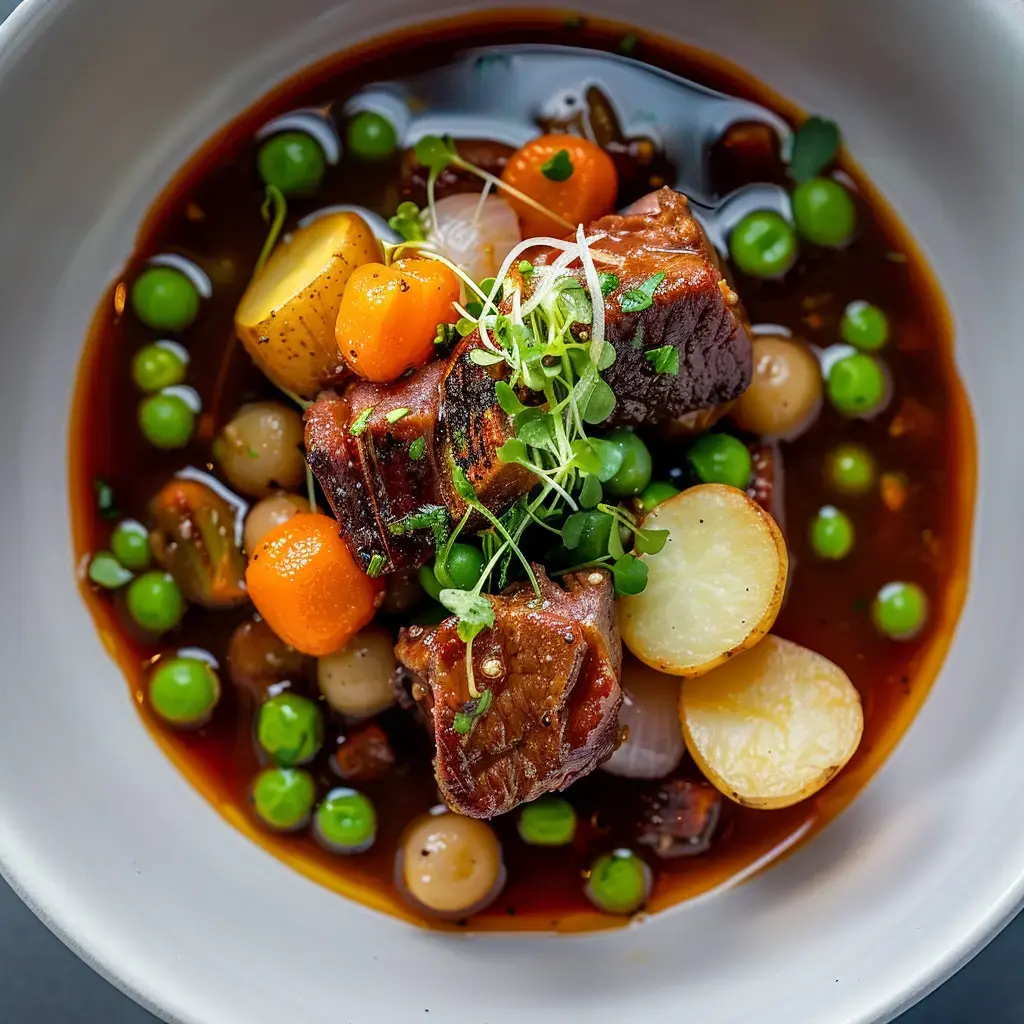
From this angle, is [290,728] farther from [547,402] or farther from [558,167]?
[558,167]

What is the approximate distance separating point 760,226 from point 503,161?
82 centimetres

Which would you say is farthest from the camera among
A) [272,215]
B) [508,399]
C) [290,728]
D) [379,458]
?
[272,215]

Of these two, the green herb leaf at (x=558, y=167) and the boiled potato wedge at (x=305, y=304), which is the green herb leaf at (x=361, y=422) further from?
the green herb leaf at (x=558, y=167)

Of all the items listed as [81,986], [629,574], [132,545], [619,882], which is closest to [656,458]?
[629,574]

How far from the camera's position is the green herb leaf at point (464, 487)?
2.75 metres

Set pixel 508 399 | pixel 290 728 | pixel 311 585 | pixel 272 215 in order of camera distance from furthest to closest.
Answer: pixel 272 215 < pixel 290 728 < pixel 311 585 < pixel 508 399

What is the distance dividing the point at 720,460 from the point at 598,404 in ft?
1.97

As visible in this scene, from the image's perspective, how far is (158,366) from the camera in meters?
3.34

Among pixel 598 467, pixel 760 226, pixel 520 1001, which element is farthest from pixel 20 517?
pixel 760 226

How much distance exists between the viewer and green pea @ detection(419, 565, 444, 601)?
3053 mm

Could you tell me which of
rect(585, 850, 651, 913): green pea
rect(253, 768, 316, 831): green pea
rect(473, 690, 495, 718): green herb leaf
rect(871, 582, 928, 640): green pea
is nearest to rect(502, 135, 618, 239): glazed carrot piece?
rect(473, 690, 495, 718): green herb leaf

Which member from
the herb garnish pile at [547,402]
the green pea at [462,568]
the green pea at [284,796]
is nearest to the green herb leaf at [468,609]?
the herb garnish pile at [547,402]

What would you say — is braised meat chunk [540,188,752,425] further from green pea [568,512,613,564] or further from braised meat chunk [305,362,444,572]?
braised meat chunk [305,362,444,572]

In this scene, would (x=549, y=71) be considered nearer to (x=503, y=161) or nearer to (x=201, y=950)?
(x=503, y=161)
